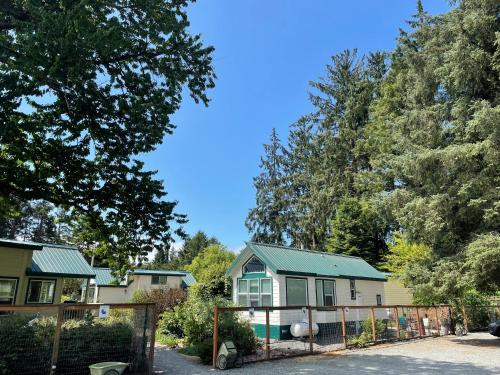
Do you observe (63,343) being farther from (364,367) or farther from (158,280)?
(158,280)

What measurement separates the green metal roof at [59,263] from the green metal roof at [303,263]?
7327mm

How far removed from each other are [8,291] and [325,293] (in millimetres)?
13994

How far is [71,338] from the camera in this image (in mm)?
7262

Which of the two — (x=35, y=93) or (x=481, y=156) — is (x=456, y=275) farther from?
(x=35, y=93)

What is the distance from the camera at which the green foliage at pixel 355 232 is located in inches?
1270

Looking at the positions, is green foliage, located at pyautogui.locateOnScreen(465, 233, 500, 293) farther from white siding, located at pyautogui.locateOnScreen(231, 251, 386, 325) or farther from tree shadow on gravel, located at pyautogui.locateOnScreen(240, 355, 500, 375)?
white siding, located at pyautogui.locateOnScreen(231, 251, 386, 325)

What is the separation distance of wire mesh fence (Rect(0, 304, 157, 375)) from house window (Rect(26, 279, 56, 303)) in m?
10.4

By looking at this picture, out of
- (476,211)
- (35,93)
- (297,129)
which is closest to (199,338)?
(35,93)

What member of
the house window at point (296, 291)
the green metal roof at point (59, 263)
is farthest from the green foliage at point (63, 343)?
the green metal roof at point (59, 263)

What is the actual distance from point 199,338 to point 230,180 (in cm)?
2858

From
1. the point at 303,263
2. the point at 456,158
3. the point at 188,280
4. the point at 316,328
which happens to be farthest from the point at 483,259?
the point at 188,280

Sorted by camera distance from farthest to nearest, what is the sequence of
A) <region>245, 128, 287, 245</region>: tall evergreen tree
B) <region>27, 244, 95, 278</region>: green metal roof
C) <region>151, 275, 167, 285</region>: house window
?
<region>245, 128, 287, 245</region>: tall evergreen tree
<region>151, 275, 167, 285</region>: house window
<region>27, 244, 95, 278</region>: green metal roof

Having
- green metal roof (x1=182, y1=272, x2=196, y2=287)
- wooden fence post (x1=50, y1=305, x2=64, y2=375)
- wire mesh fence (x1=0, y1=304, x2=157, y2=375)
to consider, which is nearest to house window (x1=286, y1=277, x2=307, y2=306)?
wire mesh fence (x1=0, y1=304, x2=157, y2=375)

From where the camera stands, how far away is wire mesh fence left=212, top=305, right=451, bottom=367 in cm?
1061
